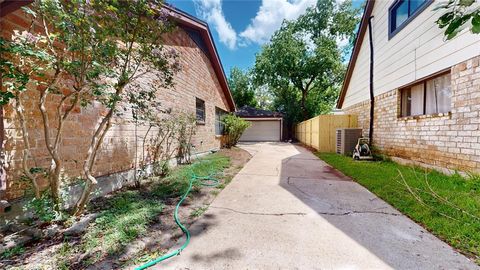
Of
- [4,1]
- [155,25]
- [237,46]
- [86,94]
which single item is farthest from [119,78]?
[237,46]

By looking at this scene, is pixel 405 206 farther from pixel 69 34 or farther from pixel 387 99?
pixel 387 99

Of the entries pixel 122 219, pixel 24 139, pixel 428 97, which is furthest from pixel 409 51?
pixel 24 139

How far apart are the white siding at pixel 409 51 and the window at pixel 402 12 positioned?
15 cm

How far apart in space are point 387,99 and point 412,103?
3.66ft

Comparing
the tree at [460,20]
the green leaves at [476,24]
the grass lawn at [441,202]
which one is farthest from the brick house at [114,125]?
the grass lawn at [441,202]

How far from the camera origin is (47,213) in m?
2.24

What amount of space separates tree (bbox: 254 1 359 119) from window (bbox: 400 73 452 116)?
46.4 feet

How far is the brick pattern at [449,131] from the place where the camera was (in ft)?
13.2

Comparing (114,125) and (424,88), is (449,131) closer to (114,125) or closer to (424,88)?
(424,88)

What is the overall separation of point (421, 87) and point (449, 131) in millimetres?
1874

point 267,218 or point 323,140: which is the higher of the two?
point 323,140

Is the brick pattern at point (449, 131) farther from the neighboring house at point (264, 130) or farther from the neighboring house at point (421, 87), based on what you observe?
the neighboring house at point (264, 130)

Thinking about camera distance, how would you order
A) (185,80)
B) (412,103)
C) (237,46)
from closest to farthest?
(412,103)
(185,80)
(237,46)

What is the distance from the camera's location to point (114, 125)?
12.7 feet
